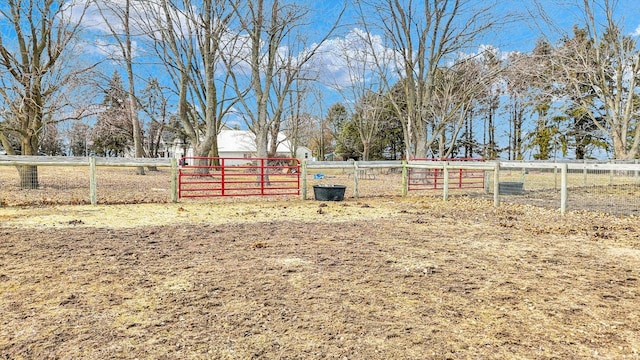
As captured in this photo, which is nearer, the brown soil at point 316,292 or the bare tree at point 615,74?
the brown soil at point 316,292

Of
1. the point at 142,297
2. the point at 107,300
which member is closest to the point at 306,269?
the point at 142,297

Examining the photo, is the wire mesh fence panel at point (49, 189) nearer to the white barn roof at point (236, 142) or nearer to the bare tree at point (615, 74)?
the bare tree at point (615, 74)

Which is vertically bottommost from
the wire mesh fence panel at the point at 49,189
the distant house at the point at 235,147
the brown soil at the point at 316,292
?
the brown soil at the point at 316,292

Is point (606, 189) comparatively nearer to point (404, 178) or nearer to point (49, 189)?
point (404, 178)

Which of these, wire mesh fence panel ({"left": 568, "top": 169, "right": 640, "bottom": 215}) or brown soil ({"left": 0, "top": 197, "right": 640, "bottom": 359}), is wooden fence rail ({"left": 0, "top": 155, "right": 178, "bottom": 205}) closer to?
brown soil ({"left": 0, "top": 197, "right": 640, "bottom": 359})

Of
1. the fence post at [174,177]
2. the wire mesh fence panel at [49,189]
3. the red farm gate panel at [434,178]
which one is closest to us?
the wire mesh fence panel at [49,189]

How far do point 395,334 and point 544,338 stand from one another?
2.92 feet

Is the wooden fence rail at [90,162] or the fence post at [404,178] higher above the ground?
the wooden fence rail at [90,162]

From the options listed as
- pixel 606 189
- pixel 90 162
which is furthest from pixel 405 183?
pixel 90 162

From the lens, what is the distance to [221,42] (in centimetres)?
1418

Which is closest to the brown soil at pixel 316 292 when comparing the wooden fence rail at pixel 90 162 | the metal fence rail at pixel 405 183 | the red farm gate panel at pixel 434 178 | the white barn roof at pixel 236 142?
the wooden fence rail at pixel 90 162

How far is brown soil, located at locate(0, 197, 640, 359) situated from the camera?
2107 mm

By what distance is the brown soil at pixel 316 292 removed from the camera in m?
2.11

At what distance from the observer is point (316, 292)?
293 centimetres
